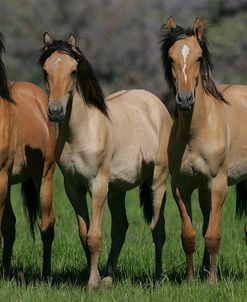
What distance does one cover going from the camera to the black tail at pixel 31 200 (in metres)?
9.31

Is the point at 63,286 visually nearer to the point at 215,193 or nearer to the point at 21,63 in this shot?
the point at 215,193

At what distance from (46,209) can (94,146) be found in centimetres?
137

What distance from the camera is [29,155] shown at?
28.0 ft

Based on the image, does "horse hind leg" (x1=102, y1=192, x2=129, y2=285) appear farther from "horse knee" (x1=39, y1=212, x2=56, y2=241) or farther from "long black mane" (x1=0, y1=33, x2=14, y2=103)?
"long black mane" (x1=0, y1=33, x2=14, y2=103)

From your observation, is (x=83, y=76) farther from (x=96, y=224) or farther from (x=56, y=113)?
(x=96, y=224)

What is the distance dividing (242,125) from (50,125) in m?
1.95

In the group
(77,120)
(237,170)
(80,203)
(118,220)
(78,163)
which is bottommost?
(118,220)

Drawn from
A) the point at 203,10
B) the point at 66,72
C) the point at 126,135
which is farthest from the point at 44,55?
the point at 203,10

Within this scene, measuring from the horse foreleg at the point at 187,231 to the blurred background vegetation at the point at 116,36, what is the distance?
25716mm

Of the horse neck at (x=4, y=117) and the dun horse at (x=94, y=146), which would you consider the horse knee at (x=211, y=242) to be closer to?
the dun horse at (x=94, y=146)

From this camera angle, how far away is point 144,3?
135 feet

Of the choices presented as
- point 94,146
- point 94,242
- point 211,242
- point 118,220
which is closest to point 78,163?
point 94,146

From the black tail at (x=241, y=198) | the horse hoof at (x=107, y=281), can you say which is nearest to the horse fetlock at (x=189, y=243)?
the horse hoof at (x=107, y=281)

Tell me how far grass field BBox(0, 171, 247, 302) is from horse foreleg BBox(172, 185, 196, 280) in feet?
0.72
